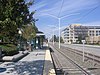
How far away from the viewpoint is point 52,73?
12.4 metres

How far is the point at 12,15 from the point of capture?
1072 centimetres

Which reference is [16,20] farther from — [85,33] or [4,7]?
[85,33]

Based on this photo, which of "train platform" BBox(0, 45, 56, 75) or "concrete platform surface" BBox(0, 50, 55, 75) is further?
"concrete platform surface" BBox(0, 50, 55, 75)

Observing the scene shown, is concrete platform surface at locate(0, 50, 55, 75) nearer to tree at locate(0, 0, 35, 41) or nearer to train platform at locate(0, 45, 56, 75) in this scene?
train platform at locate(0, 45, 56, 75)

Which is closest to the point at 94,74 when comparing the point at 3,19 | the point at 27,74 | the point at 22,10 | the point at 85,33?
the point at 27,74

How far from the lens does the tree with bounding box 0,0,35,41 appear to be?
1027 cm

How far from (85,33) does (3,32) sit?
6917 inches

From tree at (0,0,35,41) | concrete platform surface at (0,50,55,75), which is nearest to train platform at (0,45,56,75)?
concrete platform surface at (0,50,55,75)

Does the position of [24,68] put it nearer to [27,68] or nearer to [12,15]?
[27,68]

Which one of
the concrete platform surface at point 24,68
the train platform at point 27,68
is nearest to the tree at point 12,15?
the train platform at point 27,68

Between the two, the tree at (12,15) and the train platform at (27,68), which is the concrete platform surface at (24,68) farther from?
the tree at (12,15)

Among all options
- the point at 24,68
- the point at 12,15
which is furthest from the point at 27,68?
the point at 12,15

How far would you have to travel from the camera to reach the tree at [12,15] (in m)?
10.3

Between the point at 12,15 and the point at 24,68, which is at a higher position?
the point at 12,15
